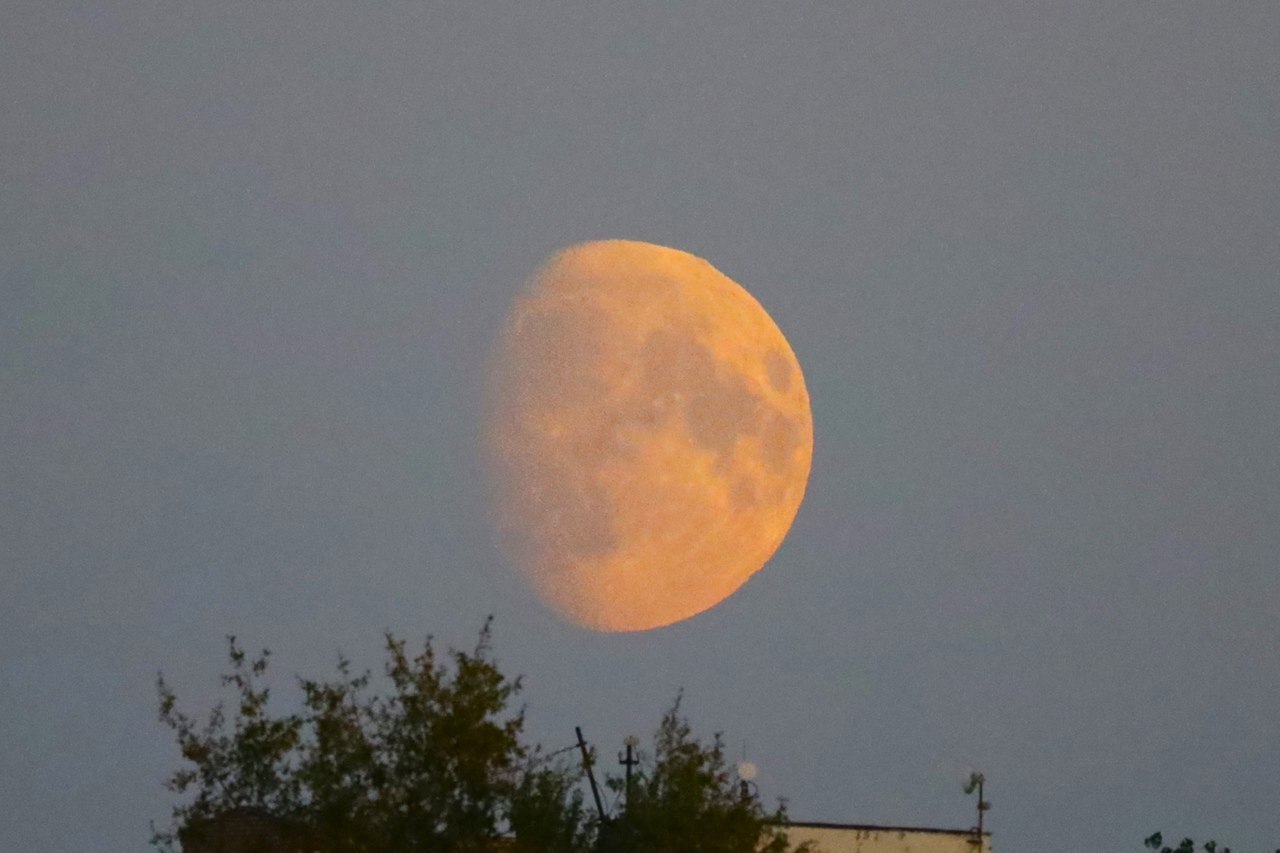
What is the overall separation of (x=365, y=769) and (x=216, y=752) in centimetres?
315

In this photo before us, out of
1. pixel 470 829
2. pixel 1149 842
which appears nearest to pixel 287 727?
pixel 470 829

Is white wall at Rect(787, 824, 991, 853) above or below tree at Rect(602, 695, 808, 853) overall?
above

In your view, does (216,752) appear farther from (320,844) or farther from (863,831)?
(863,831)

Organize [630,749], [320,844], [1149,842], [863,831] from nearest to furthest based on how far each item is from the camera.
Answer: [320,844] < [630,749] < [863,831] < [1149,842]

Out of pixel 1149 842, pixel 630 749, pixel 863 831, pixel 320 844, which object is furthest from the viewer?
pixel 1149 842

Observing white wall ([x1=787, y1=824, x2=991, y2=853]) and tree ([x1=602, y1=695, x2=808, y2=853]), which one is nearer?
tree ([x1=602, y1=695, x2=808, y2=853])

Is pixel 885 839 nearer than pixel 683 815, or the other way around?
pixel 683 815

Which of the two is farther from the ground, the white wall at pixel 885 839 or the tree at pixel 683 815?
the white wall at pixel 885 839

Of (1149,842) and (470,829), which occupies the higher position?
(1149,842)

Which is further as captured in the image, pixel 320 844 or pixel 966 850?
pixel 966 850

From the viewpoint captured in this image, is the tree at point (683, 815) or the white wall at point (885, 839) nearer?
the tree at point (683, 815)

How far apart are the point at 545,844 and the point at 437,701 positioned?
4.16m

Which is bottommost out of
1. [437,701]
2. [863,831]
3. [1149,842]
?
[437,701]

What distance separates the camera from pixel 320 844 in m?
44.3
